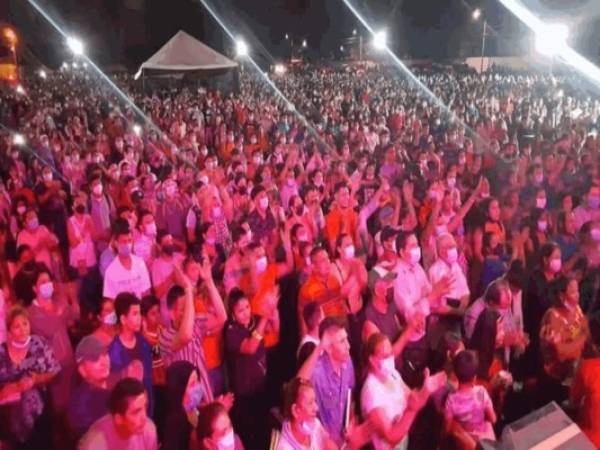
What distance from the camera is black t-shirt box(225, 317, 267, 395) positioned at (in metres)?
4.07

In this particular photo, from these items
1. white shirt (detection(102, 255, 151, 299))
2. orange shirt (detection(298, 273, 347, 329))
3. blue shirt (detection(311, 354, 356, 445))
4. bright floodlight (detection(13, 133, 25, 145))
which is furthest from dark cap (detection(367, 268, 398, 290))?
bright floodlight (detection(13, 133, 25, 145))

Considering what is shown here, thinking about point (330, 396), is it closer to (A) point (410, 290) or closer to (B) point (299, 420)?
(B) point (299, 420)

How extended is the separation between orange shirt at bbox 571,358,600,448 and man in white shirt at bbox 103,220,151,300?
3095mm

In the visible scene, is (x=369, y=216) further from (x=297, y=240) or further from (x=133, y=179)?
(x=133, y=179)

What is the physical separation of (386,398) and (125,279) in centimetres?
245

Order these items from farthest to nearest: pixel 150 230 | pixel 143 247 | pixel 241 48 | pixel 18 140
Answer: pixel 241 48 → pixel 18 140 → pixel 150 230 → pixel 143 247

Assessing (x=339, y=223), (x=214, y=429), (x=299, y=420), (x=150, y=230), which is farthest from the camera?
(x=339, y=223)

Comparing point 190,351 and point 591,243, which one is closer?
point 190,351

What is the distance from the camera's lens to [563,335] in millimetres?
4246

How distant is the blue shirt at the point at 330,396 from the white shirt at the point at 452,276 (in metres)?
1.64

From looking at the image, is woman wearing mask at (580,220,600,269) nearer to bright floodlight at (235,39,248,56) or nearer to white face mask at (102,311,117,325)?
white face mask at (102,311,117,325)

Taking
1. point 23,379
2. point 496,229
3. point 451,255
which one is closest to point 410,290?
point 451,255

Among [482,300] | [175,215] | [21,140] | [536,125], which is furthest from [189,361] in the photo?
[536,125]

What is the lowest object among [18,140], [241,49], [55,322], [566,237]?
[566,237]
